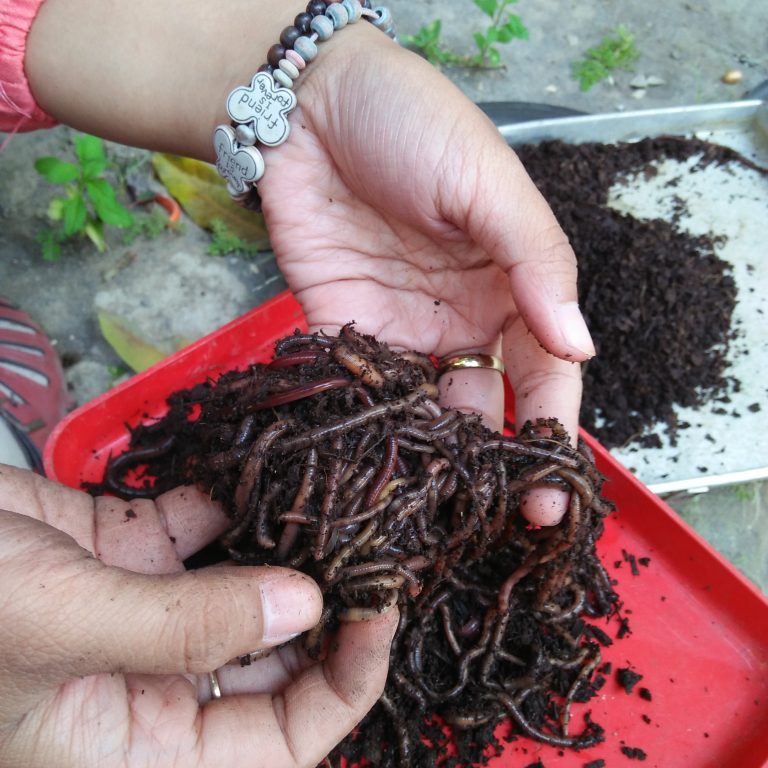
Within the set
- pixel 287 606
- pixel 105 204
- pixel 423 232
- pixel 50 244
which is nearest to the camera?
pixel 287 606

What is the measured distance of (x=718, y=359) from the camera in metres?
5.35

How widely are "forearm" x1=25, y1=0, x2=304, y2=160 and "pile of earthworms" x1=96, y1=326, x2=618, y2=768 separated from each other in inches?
69.4

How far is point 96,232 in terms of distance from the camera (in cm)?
616

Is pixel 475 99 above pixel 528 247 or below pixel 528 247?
above

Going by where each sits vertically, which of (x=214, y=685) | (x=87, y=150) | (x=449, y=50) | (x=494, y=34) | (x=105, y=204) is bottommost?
(x=214, y=685)

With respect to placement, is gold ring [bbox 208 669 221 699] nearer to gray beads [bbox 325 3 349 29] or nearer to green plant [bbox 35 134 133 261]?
gray beads [bbox 325 3 349 29]

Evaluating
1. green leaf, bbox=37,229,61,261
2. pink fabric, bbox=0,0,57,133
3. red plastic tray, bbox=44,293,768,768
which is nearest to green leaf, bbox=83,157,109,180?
green leaf, bbox=37,229,61,261

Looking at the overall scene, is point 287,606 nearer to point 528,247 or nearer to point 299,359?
point 299,359

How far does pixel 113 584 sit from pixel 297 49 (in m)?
2.82

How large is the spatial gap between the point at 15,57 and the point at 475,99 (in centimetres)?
492

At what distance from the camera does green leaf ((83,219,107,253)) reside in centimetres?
612

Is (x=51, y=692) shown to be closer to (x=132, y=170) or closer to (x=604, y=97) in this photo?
(x=132, y=170)

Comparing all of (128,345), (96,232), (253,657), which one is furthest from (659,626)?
(96,232)

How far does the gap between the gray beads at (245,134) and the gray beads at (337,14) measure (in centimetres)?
71
